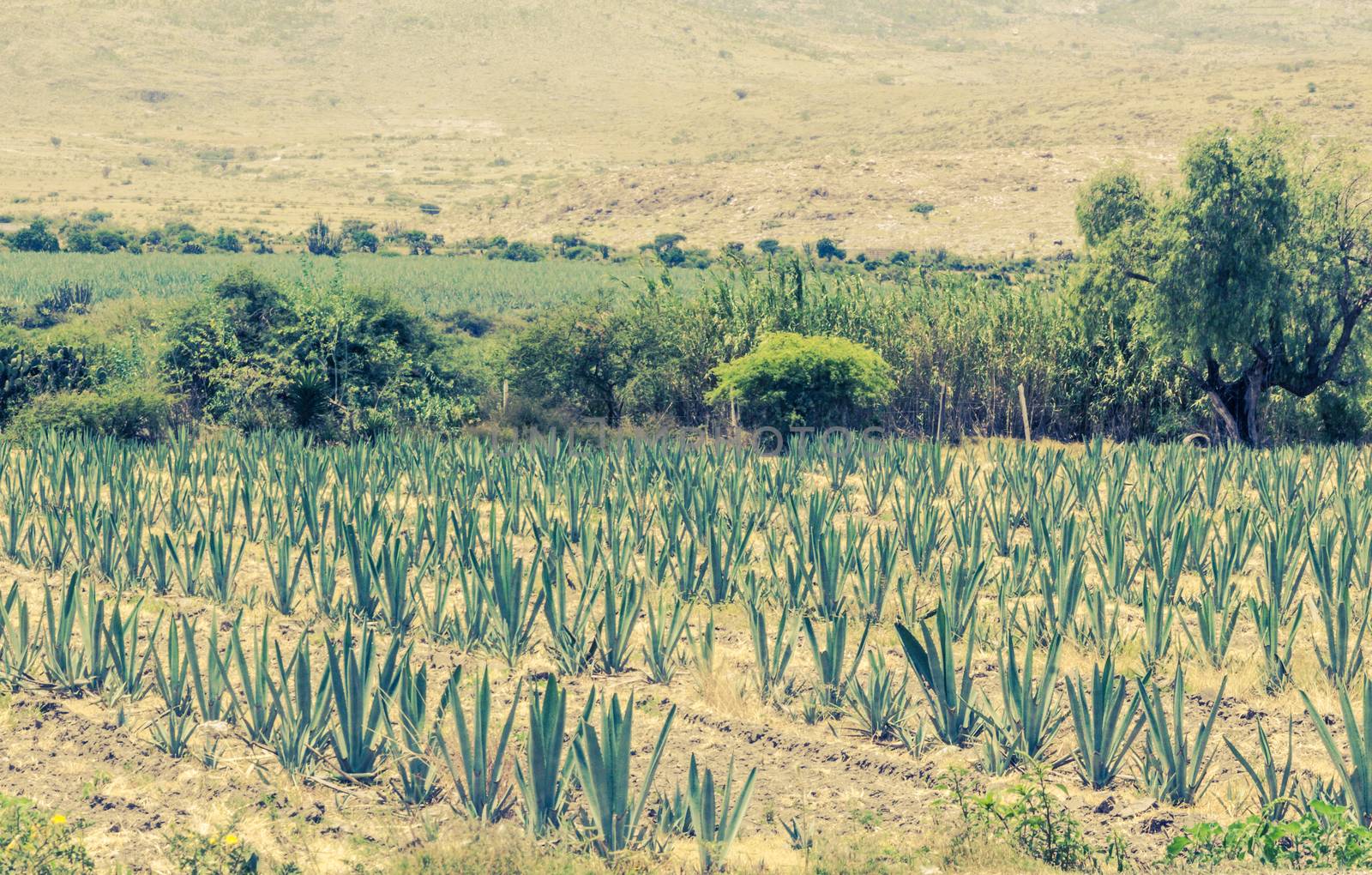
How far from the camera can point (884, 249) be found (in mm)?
58406

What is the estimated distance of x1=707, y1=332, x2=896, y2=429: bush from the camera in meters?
20.2

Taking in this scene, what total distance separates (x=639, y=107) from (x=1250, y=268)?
97.8 metres

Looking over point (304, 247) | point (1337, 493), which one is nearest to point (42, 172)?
point (304, 247)

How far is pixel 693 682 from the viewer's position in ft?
21.5

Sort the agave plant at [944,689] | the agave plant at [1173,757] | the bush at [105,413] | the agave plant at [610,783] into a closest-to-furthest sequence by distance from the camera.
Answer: the agave plant at [610,783], the agave plant at [1173,757], the agave plant at [944,689], the bush at [105,413]

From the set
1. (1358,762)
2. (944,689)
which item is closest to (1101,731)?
(944,689)

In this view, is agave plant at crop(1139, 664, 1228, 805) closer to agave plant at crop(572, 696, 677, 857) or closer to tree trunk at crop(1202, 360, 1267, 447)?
agave plant at crop(572, 696, 677, 857)

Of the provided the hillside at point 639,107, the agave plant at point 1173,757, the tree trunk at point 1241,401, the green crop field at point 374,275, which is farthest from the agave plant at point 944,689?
the hillside at point 639,107

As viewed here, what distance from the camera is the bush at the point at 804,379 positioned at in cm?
2016

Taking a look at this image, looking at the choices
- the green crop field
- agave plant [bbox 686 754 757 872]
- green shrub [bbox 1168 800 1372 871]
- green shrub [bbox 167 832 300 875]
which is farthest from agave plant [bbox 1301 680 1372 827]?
the green crop field

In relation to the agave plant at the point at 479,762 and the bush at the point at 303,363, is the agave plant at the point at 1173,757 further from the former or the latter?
the bush at the point at 303,363

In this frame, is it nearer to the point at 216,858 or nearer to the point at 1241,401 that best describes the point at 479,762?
the point at 216,858

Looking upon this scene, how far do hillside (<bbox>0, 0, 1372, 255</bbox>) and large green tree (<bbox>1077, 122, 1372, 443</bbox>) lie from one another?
20.0 meters

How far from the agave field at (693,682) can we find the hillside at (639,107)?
34.9 metres
